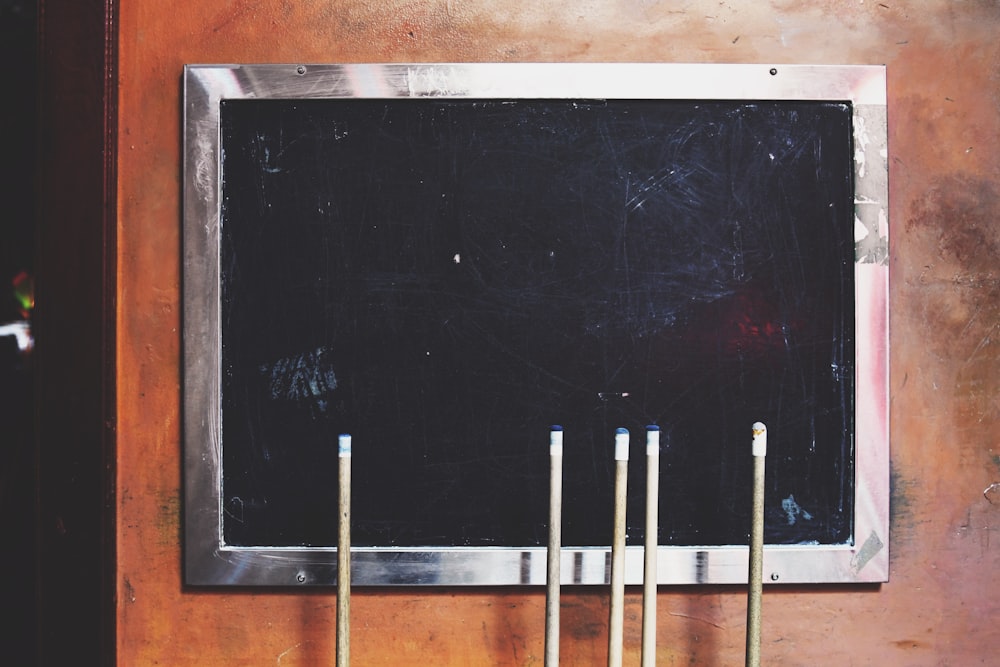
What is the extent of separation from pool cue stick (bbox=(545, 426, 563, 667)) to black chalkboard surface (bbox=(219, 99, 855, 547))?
18 centimetres

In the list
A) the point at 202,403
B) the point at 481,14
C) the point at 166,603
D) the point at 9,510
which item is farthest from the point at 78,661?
the point at 481,14

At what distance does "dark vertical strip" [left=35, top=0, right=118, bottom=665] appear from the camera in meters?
1.46

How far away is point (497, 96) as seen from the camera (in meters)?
1.47

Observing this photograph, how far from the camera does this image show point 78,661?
1.47 m

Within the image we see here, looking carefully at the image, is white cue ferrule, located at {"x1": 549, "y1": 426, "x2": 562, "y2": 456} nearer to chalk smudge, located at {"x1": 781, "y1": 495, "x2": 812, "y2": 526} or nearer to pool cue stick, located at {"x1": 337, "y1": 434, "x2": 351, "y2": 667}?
pool cue stick, located at {"x1": 337, "y1": 434, "x2": 351, "y2": 667}

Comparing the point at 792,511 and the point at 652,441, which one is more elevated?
the point at 652,441

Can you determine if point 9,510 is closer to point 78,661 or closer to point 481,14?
point 78,661

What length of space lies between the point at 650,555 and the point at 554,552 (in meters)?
0.16

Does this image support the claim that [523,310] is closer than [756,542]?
No

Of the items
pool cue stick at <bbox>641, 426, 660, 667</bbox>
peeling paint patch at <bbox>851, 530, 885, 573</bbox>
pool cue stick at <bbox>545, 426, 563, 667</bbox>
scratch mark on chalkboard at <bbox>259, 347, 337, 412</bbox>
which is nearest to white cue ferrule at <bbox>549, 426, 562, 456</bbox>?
pool cue stick at <bbox>545, 426, 563, 667</bbox>

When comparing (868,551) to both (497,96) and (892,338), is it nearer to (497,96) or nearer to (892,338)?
(892,338)

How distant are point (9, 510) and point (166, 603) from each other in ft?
1.19

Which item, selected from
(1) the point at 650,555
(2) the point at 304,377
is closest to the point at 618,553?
(1) the point at 650,555

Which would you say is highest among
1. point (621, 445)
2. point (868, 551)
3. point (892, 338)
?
point (892, 338)
